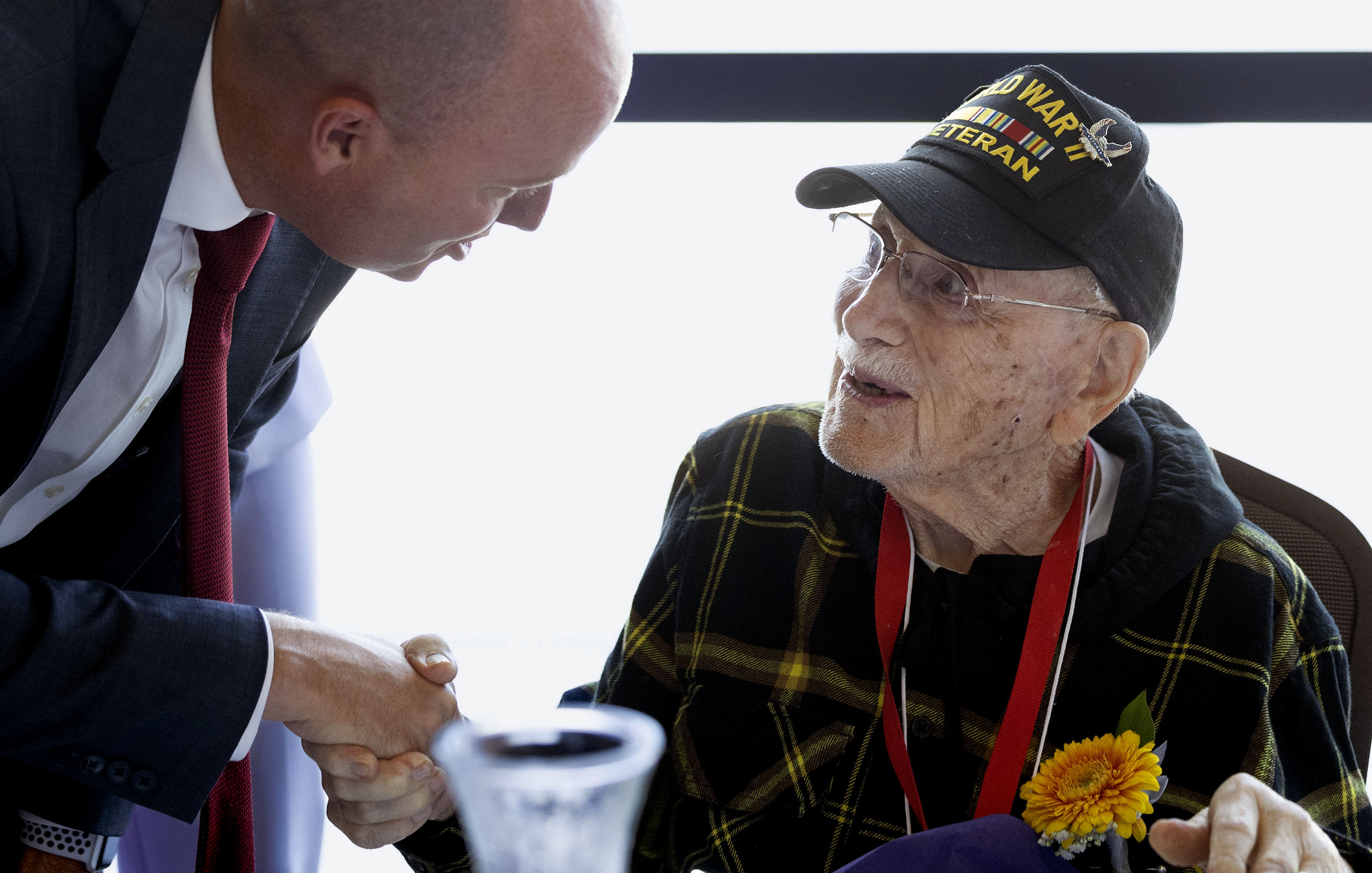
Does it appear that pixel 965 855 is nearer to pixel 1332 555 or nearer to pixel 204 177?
pixel 1332 555

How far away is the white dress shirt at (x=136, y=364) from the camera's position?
133 centimetres

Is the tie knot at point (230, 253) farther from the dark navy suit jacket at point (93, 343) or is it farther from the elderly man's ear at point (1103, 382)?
the elderly man's ear at point (1103, 382)

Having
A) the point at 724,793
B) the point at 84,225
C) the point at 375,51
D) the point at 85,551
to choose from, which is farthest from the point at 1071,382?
the point at 85,551

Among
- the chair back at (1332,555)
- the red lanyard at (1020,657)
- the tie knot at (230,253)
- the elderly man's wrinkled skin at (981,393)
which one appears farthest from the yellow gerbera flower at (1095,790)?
the tie knot at (230,253)

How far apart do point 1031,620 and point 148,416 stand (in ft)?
3.96

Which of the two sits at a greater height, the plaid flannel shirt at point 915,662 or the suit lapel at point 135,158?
the suit lapel at point 135,158

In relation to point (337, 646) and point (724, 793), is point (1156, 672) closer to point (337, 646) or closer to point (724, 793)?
point (724, 793)

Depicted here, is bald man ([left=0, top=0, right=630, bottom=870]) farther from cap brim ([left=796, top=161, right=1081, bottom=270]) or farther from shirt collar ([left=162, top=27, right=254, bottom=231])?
cap brim ([left=796, top=161, right=1081, bottom=270])

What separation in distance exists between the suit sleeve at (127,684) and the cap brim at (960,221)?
890 millimetres

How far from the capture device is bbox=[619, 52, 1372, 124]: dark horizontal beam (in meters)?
2.12

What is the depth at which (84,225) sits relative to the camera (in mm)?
1182

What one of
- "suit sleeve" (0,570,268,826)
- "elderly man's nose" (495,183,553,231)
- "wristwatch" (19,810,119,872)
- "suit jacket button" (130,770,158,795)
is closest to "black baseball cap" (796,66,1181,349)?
"elderly man's nose" (495,183,553,231)

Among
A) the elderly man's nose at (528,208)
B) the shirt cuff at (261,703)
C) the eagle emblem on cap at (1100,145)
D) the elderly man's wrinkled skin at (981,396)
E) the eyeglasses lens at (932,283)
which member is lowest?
the shirt cuff at (261,703)

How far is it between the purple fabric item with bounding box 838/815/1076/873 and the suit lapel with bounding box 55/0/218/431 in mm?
1011
